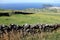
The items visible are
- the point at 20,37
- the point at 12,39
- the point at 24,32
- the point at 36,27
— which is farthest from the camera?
the point at 36,27

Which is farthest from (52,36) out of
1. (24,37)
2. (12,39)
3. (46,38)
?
(12,39)

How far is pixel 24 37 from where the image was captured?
21.0 m

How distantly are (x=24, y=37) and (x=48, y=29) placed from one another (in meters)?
5.48

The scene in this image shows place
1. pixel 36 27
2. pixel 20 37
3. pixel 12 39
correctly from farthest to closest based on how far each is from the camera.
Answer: pixel 36 27 → pixel 20 37 → pixel 12 39

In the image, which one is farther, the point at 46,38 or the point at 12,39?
the point at 46,38

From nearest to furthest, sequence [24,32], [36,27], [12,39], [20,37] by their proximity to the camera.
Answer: [12,39] → [20,37] → [24,32] → [36,27]

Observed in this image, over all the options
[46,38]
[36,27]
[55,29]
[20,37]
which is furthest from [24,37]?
[55,29]

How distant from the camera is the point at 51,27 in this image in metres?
26.9

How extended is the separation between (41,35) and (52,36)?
1072 mm

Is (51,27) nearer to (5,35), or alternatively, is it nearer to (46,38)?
(46,38)

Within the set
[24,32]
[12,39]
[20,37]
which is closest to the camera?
[12,39]

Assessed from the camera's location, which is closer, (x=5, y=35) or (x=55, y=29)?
(x=5, y=35)

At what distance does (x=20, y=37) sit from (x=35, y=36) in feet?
5.32

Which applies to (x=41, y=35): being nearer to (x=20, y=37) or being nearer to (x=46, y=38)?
(x=46, y=38)
